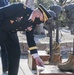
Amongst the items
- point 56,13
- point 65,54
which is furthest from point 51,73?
point 65,54

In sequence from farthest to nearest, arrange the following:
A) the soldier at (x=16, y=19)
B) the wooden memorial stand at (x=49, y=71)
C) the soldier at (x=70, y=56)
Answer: the soldier at (x=70, y=56) → the wooden memorial stand at (x=49, y=71) → the soldier at (x=16, y=19)

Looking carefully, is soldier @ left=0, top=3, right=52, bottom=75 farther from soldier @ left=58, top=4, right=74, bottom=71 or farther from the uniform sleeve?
soldier @ left=58, top=4, right=74, bottom=71

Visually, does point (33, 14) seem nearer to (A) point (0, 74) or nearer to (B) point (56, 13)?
(B) point (56, 13)

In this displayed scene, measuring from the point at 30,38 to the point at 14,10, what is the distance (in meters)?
0.42

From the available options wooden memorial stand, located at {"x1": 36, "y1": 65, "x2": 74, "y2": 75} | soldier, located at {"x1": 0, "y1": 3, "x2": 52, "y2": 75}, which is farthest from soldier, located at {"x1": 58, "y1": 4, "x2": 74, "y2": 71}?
soldier, located at {"x1": 0, "y1": 3, "x2": 52, "y2": 75}

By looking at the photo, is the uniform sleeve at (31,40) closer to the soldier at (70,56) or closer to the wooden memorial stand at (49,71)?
the wooden memorial stand at (49,71)

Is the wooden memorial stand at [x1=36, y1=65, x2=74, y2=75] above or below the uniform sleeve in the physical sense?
below

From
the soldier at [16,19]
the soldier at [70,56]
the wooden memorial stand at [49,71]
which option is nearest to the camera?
the soldier at [16,19]

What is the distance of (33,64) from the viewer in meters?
5.34

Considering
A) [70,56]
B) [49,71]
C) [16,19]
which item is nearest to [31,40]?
[16,19]

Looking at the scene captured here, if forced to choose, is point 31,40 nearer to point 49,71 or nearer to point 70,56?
point 49,71

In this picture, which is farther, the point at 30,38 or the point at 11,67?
the point at 11,67

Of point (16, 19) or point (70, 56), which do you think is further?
point (70, 56)

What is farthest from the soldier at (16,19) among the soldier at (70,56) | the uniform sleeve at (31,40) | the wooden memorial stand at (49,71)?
the soldier at (70,56)
